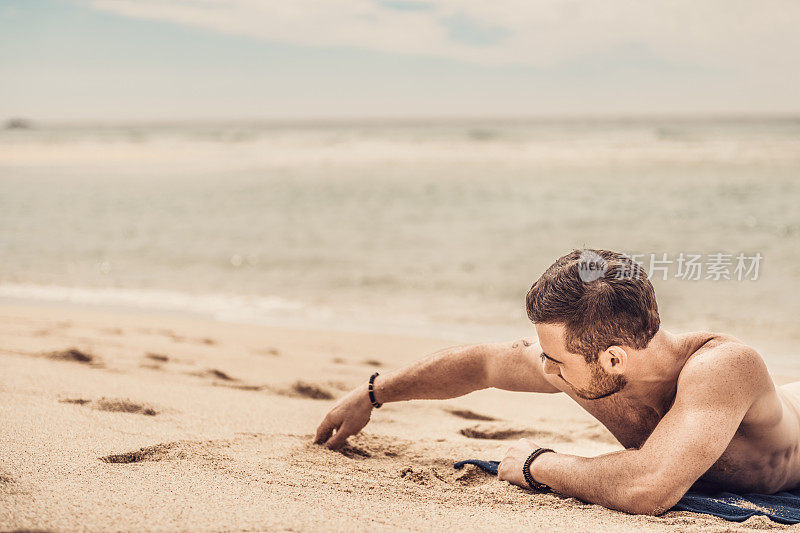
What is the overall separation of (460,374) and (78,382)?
5.84 feet

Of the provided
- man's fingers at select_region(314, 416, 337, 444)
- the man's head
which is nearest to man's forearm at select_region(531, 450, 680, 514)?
the man's head

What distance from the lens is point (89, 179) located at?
18.9 m

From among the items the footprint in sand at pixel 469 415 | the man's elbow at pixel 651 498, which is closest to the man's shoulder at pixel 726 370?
the man's elbow at pixel 651 498

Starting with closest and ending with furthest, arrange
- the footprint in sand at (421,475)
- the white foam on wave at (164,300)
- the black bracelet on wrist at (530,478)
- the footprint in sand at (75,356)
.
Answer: the black bracelet on wrist at (530,478), the footprint in sand at (421,475), the footprint in sand at (75,356), the white foam on wave at (164,300)

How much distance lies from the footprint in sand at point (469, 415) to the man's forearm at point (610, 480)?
3.74 ft

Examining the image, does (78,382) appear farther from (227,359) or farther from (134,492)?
(134,492)

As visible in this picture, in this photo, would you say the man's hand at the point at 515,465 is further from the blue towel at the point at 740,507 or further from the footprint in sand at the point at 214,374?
the footprint in sand at the point at 214,374

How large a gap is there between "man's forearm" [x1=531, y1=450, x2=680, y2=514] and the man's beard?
18 centimetres

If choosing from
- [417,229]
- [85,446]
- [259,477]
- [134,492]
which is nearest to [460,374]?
[259,477]

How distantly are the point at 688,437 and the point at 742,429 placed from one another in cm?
35

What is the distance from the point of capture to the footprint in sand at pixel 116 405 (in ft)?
9.30

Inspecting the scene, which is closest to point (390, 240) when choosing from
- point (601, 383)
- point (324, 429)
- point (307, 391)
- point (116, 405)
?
point (307, 391)

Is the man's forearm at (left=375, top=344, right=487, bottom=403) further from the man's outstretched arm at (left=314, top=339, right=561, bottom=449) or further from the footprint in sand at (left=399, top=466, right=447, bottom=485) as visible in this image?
the footprint in sand at (left=399, top=466, right=447, bottom=485)

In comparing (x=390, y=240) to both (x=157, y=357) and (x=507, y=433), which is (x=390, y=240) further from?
(x=507, y=433)
